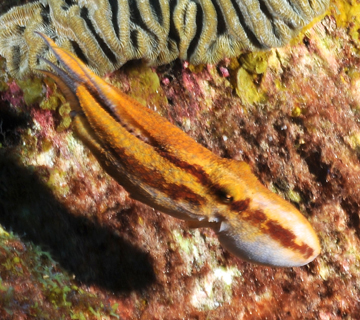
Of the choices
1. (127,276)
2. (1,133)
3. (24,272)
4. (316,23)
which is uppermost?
(316,23)

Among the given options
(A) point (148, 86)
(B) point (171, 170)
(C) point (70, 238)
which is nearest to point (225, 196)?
(B) point (171, 170)

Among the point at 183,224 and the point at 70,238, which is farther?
the point at 70,238

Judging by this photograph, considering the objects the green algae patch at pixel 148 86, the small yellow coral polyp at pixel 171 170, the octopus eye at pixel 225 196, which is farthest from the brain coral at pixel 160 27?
the octopus eye at pixel 225 196

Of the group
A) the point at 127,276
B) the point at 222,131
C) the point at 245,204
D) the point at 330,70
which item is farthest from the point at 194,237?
the point at 330,70

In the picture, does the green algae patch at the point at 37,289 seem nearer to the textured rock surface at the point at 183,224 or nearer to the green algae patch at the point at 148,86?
the textured rock surface at the point at 183,224

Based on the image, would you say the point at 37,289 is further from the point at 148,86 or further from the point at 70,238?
the point at 148,86

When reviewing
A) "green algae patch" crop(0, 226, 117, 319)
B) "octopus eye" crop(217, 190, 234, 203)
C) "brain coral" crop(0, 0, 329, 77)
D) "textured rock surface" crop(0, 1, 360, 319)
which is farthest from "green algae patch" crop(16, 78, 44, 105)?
"octopus eye" crop(217, 190, 234, 203)

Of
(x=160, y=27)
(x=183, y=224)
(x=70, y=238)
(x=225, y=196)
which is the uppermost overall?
(x=160, y=27)

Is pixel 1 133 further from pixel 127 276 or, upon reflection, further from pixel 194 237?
pixel 194 237
